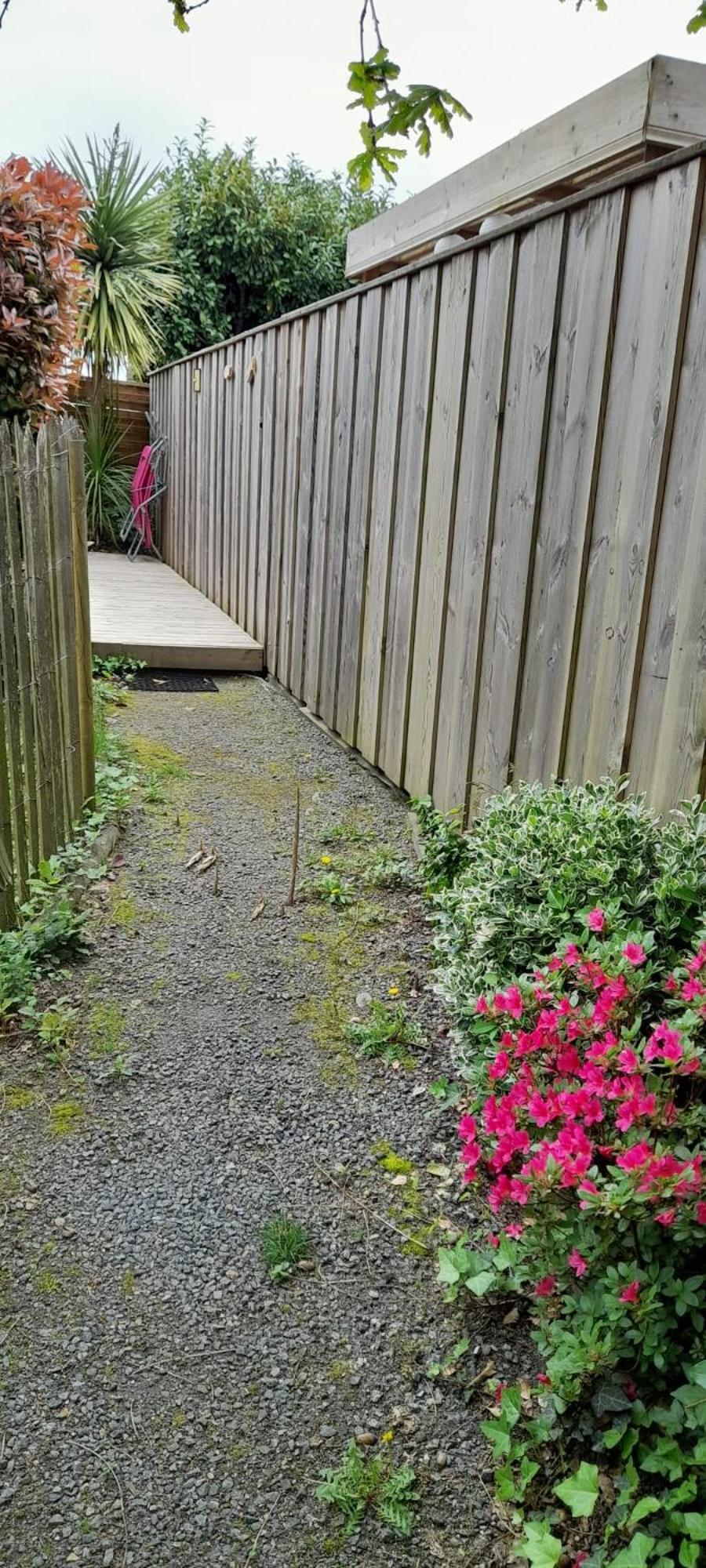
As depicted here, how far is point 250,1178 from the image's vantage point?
87.0 inches

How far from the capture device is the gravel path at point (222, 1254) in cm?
155

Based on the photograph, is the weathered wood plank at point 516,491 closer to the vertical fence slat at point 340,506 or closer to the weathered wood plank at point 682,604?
the weathered wood plank at point 682,604

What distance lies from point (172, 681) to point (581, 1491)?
524 centimetres

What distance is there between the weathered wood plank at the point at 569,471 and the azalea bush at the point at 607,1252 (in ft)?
3.72

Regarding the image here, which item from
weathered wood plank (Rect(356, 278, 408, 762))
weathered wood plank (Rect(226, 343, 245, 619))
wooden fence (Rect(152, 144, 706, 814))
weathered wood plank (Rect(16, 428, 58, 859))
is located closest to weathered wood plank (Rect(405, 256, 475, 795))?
wooden fence (Rect(152, 144, 706, 814))

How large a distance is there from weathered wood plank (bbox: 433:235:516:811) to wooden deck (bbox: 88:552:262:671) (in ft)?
9.76

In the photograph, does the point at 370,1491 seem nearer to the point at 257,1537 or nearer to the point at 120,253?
the point at 257,1537

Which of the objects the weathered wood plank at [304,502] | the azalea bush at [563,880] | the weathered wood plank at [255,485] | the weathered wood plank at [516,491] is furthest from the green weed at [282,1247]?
the weathered wood plank at [255,485]

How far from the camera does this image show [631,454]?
2459mm

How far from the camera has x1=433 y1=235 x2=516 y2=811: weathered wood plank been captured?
320cm

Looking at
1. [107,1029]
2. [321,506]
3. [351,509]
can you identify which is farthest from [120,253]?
[107,1029]

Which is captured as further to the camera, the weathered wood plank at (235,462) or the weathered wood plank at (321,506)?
the weathered wood plank at (235,462)

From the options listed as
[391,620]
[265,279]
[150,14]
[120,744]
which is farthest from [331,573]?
[265,279]

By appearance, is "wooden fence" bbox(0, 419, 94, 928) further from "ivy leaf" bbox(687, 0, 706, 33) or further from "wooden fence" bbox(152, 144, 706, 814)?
"ivy leaf" bbox(687, 0, 706, 33)
